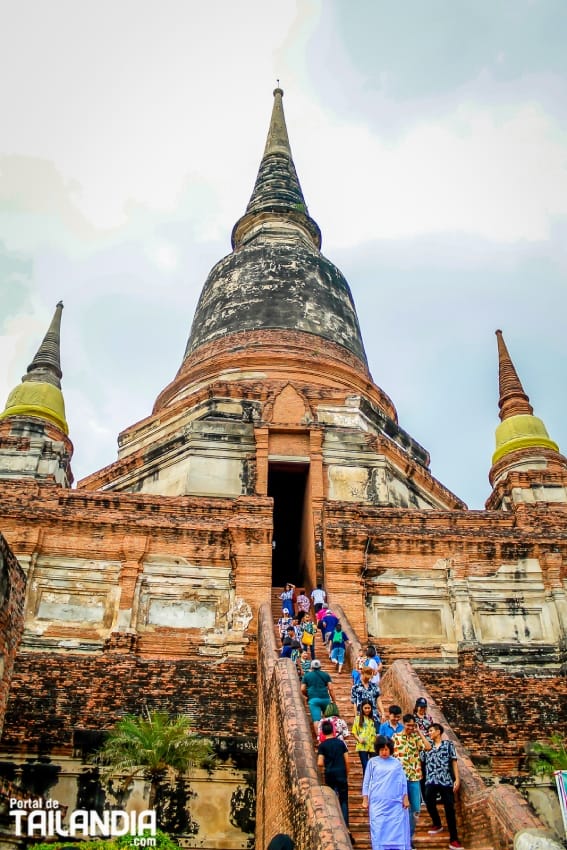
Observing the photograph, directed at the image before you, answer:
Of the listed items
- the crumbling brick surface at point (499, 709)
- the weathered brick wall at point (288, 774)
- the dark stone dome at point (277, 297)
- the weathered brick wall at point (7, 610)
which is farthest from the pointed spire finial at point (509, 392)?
the weathered brick wall at point (7, 610)

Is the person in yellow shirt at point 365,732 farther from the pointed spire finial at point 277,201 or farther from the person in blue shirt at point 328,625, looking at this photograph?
the pointed spire finial at point 277,201

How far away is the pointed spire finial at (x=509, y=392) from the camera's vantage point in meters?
20.0

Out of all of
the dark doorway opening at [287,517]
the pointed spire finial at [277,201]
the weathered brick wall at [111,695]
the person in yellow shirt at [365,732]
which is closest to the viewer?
the person in yellow shirt at [365,732]

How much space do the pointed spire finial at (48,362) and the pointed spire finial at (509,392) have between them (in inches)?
455

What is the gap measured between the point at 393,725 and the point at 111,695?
15.7ft

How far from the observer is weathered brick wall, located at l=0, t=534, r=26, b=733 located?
28.0 feet

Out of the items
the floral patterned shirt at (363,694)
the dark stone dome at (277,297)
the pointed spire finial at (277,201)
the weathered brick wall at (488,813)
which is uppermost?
the pointed spire finial at (277,201)

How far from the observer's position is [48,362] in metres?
21.0

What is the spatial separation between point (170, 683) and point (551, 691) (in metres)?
5.61

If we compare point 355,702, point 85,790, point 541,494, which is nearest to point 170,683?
point 85,790

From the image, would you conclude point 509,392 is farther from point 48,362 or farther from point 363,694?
point 363,694

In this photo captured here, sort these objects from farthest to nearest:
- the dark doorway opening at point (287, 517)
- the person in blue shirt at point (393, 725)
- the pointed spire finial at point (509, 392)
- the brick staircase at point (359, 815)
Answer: the pointed spire finial at point (509, 392) < the dark doorway opening at point (287, 517) < the person in blue shirt at point (393, 725) < the brick staircase at point (359, 815)

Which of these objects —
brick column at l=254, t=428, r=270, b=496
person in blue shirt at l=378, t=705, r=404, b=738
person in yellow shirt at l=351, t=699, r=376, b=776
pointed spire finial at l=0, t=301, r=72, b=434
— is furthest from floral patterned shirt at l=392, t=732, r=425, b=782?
pointed spire finial at l=0, t=301, r=72, b=434

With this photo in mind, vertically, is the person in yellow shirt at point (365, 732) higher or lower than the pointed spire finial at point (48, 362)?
lower
